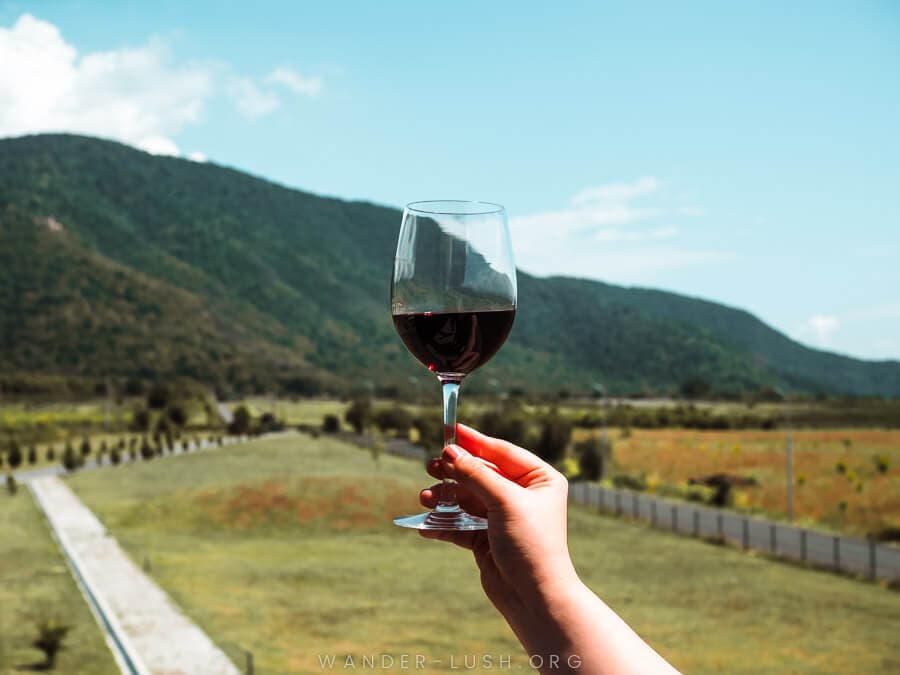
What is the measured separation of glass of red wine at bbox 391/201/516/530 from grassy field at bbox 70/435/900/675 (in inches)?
761

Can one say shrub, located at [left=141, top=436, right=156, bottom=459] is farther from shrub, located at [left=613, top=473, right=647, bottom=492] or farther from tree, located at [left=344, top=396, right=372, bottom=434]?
shrub, located at [left=613, top=473, right=647, bottom=492]

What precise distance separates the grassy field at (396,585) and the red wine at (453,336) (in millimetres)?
19304

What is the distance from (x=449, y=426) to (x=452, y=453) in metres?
0.22

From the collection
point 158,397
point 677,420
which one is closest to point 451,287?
point 158,397

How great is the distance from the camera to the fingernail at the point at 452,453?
63.4 inches

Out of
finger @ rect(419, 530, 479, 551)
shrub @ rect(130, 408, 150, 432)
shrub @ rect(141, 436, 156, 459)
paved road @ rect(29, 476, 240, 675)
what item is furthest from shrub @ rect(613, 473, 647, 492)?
finger @ rect(419, 530, 479, 551)

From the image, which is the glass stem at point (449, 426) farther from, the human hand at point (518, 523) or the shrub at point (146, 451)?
the shrub at point (146, 451)

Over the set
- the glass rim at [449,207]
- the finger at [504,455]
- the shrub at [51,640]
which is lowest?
the shrub at [51,640]

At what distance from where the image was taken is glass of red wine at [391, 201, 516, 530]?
73.6 inches

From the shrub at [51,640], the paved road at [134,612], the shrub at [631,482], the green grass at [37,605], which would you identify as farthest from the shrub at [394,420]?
the shrub at [51,640]

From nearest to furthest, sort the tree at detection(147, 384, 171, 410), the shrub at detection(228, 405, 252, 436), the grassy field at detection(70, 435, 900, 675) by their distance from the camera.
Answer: the grassy field at detection(70, 435, 900, 675), the shrub at detection(228, 405, 252, 436), the tree at detection(147, 384, 171, 410)

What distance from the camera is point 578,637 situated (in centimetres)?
134

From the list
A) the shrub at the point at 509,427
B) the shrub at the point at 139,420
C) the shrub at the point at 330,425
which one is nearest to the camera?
the shrub at the point at 509,427

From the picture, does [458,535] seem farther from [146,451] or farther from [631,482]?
[146,451]
